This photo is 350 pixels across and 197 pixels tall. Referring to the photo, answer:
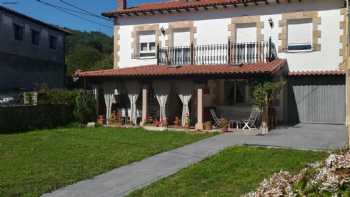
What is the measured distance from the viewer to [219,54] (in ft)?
63.2

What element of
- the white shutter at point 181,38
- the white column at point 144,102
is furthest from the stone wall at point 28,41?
the white column at point 144,102

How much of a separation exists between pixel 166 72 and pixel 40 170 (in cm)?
946

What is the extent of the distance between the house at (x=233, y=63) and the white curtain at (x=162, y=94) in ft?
0.13

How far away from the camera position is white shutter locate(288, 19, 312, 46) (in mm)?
18000

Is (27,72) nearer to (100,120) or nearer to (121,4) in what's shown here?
(121,4)

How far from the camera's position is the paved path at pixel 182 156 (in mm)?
7348

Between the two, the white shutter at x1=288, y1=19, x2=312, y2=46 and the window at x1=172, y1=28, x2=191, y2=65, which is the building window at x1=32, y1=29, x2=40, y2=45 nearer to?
the window at x1=172, y1=28, x2=191, y2=65

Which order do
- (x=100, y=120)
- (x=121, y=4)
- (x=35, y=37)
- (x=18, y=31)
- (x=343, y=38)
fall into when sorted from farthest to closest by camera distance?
(x=35, y=37) < (x=18, y=31) < (x=121, y=4) < (x=100, y=120) < (x=343, y=38)

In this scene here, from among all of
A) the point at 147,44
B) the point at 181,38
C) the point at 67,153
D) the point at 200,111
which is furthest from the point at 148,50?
the point at 67,153

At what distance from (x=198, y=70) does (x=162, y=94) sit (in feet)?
6.20

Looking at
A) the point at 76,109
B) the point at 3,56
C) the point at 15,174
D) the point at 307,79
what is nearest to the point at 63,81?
the point at 3,56

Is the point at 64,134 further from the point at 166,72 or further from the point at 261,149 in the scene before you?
the point at 261,149

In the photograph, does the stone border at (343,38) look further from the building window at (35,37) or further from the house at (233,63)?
the building window at (35,37)

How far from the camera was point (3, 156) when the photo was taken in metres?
10.6
